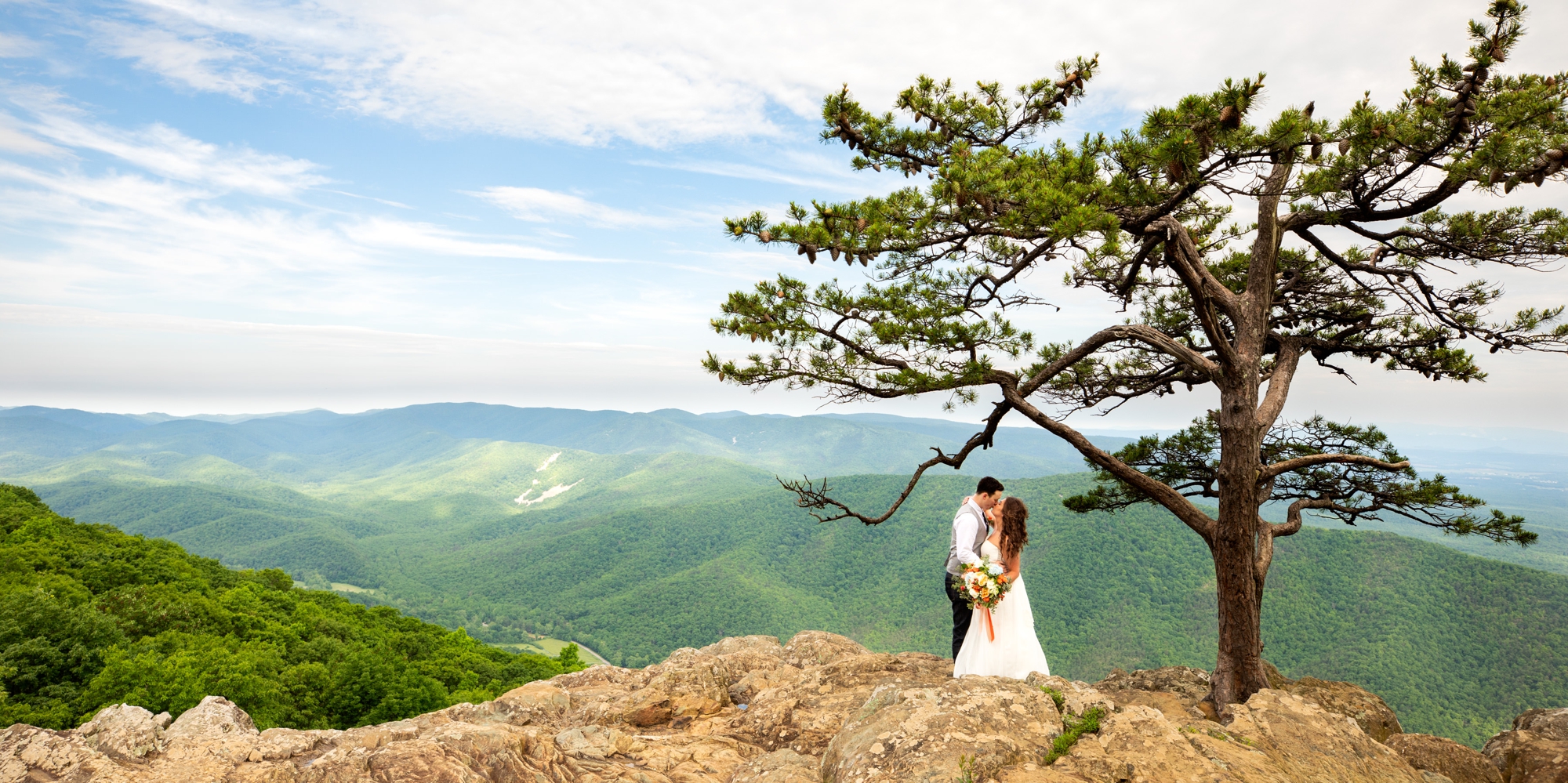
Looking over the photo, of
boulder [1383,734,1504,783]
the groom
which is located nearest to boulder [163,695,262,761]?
the groom

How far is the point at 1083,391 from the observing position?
9.16 metres

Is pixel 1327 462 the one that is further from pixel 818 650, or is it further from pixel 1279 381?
pixel 818 650

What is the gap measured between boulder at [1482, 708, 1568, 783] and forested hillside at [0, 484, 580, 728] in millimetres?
25795

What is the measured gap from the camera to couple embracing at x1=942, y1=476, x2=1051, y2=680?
6.49 meters

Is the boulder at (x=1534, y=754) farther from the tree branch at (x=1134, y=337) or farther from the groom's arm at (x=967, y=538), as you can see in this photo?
the groom's arm at (x=967, y=538)

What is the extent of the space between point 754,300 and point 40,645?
24512mm

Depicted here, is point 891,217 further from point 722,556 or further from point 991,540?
point 722,556

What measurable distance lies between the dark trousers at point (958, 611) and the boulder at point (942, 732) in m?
1.49

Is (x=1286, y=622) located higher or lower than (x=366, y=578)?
higher

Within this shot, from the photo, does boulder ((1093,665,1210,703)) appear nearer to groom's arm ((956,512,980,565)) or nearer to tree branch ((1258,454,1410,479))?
tree branch ((1258,454,1410,479))

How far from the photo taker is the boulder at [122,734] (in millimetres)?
4672

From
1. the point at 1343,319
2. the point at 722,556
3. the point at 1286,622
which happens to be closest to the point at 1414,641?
the point at 1286,622

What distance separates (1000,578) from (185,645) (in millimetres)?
28897

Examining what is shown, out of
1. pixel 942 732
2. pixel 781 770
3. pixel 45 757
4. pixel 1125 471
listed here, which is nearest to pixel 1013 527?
pixel 1125 471
